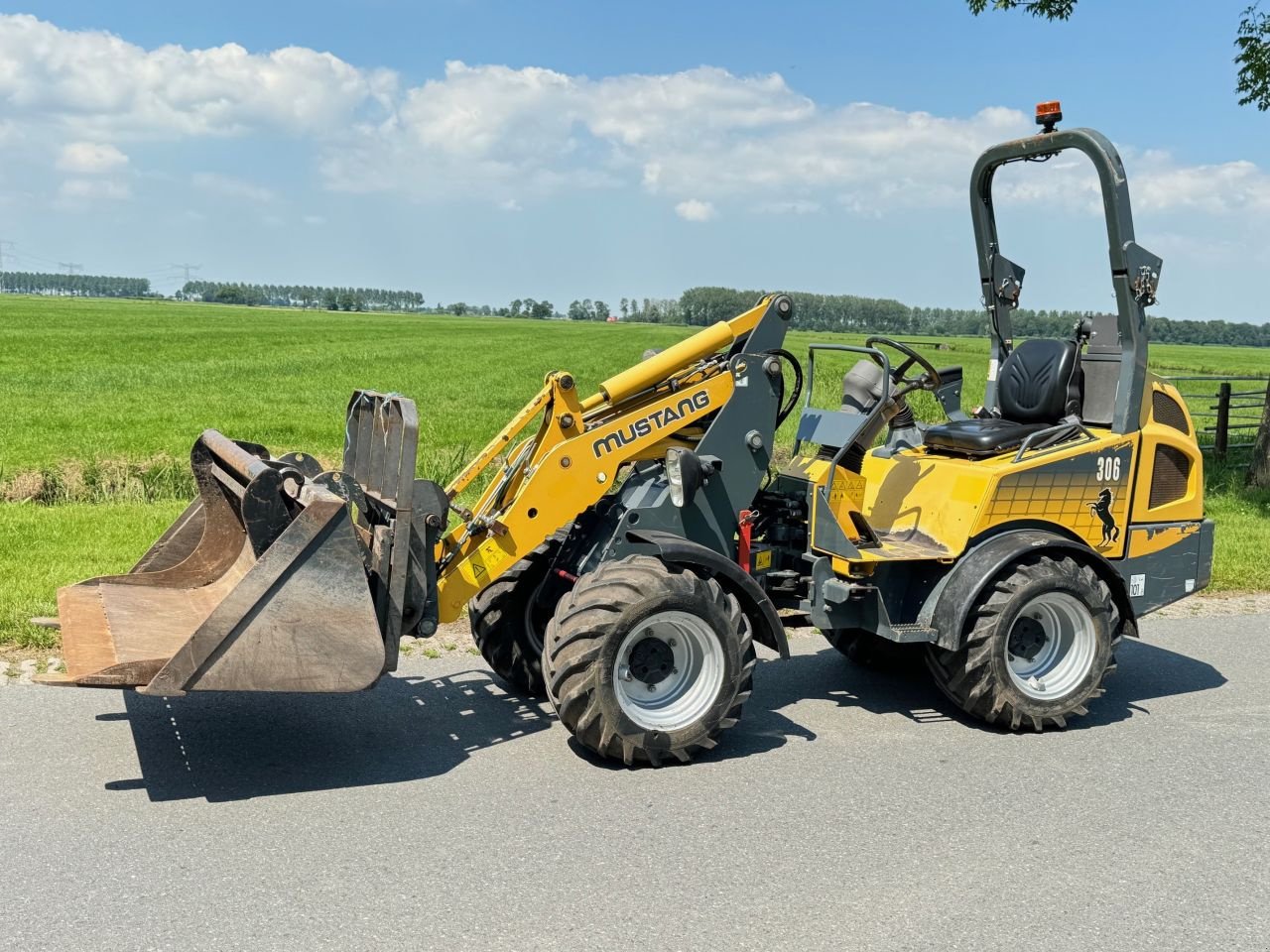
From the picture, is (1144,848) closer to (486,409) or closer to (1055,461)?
(1055,461)

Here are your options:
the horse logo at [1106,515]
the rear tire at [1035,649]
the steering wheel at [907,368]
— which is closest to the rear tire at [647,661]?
the rear tire at [1035,649]

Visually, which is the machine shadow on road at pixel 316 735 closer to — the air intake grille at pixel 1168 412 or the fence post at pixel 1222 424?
the air intake grille at pixel 1168 412

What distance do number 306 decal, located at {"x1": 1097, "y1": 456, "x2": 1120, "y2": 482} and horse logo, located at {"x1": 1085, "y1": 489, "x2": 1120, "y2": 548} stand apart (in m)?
0.07

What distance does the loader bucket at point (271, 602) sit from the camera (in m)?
4.65

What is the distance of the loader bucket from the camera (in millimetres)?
4648

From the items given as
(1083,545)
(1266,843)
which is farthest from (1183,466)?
(1266,843)

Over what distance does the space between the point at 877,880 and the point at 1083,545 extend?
270 cm

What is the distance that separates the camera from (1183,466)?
670 centimetres

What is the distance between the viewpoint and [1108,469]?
6.32 metres

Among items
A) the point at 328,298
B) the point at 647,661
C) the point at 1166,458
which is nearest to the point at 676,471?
the point at 647,661

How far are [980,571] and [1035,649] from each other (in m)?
0.70

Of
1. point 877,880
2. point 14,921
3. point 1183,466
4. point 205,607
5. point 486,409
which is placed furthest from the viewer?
point 486,409

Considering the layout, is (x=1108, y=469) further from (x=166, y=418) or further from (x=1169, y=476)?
(x=166, y=418)

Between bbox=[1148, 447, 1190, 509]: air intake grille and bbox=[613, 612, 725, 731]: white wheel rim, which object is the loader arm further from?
bbox=[1148, 447, 1190, 509]: air intake grille
